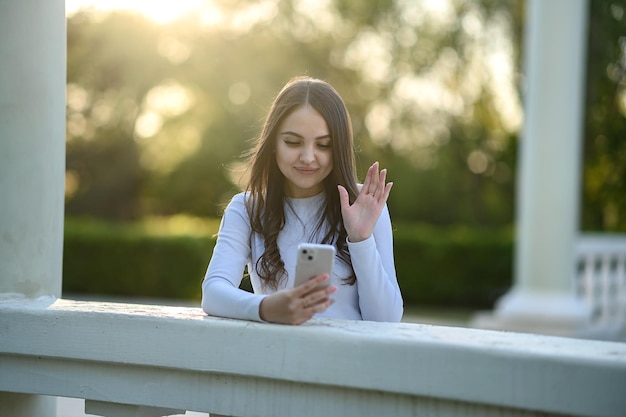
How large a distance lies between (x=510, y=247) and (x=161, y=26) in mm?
9266

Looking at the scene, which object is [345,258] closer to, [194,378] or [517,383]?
[194,378]

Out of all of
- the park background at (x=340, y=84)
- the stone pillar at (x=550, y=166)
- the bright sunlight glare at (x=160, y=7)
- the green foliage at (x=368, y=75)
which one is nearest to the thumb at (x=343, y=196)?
the stone pillar at (x=550, y=166)

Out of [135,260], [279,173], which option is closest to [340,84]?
[135,260]

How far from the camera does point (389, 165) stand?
18938 millimetres

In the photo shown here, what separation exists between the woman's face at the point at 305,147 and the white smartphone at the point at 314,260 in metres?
0.57

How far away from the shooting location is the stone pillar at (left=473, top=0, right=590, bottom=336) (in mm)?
7824

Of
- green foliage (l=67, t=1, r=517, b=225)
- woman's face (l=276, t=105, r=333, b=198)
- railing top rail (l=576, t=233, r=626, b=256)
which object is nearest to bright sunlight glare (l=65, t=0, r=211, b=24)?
green foliage (l=67, t=1, r=517, b=225)

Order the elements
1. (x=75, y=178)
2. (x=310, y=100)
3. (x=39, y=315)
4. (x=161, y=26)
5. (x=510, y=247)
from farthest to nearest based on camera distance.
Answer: (x=75, y=178) < (x=161, y=26) < (x=510, y=247) < (x=310, y=100) < (x=39, y=315)

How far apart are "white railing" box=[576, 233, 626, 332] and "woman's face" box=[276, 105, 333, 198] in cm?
717

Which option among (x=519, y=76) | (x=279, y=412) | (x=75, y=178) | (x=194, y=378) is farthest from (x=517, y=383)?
(x=75, y=178)

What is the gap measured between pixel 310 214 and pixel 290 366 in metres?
0.89

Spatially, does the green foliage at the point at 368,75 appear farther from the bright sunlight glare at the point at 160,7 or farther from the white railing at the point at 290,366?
the white railing at the point at 290,366

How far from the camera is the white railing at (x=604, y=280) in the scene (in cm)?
912

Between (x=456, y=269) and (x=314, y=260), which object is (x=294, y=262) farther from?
(x=456, y=269)
